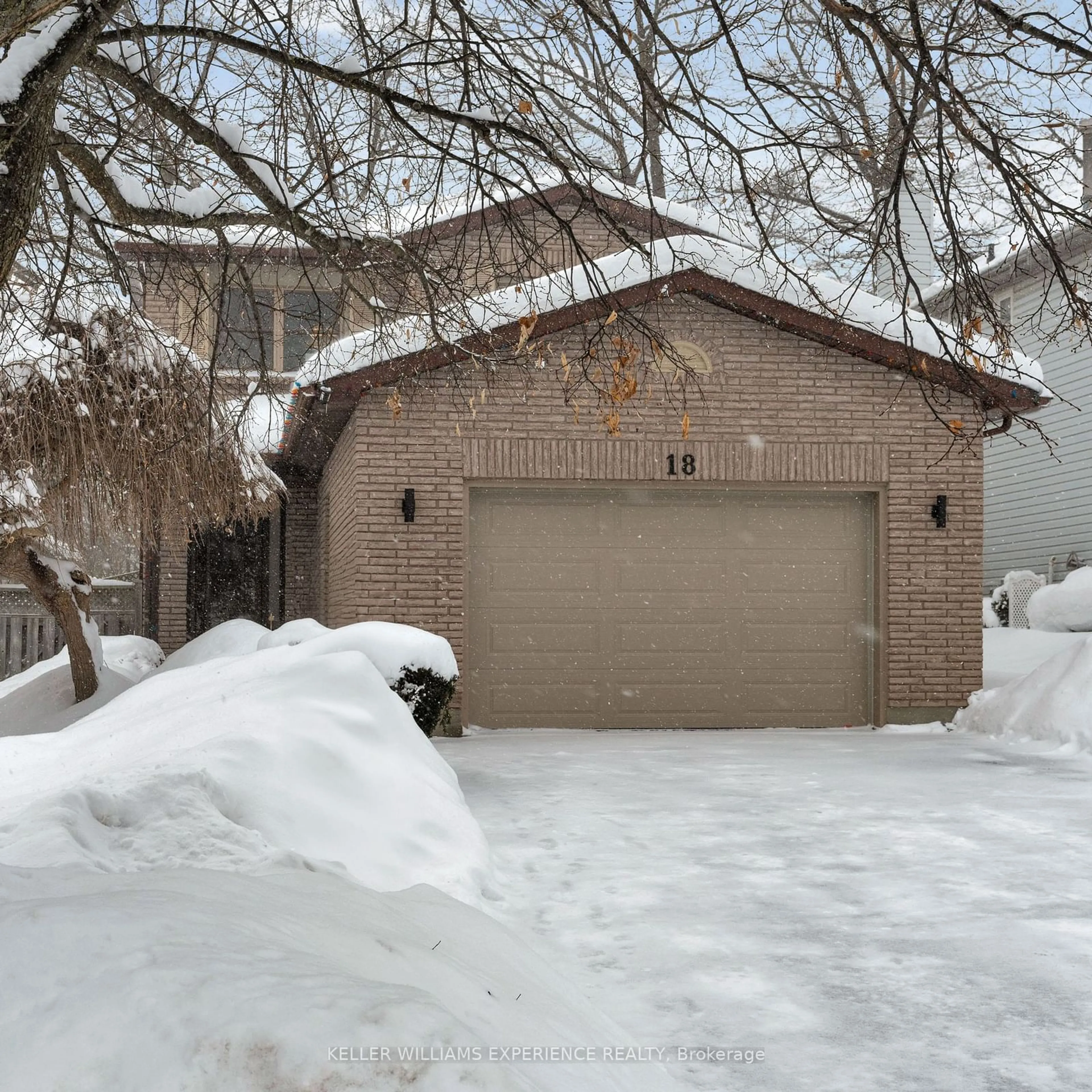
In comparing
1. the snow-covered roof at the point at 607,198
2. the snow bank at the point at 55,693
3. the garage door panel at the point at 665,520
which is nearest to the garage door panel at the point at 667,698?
the garage door panel at the point at 665,520

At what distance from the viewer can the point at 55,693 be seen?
11906 millimetres

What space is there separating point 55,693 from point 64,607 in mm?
1101

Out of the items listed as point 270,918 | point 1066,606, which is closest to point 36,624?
point 270,918

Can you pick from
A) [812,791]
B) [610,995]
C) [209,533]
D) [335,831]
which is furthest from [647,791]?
[209,533]

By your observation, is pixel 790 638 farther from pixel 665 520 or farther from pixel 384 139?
pixel 384 139

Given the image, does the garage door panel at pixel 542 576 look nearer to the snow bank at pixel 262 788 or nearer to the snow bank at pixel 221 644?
the snow bank at pixel 221 644

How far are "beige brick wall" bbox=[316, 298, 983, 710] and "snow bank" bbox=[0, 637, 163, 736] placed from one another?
2.83 meters

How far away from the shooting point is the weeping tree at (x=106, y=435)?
28.2 feet

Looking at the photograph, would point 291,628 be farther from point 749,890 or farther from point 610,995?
point 610,995

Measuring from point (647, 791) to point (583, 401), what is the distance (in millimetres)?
4670

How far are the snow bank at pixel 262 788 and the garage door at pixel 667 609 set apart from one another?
3870 mm

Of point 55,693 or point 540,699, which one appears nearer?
point 540,699

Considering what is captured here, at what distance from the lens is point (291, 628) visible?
9.23 m

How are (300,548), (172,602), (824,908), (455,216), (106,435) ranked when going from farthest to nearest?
(300,548), (172,602), (455,216), (106,435), (824,908)
